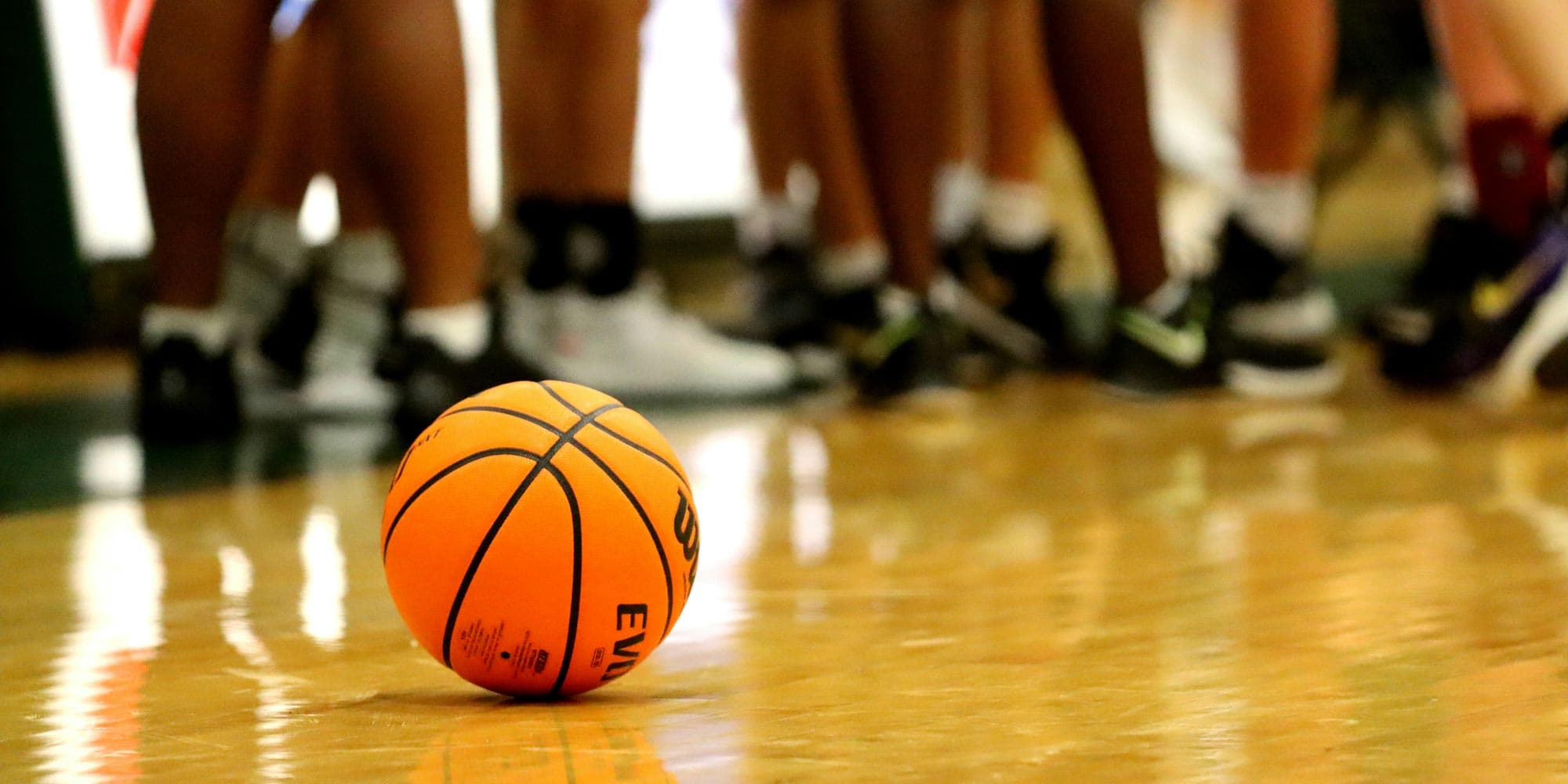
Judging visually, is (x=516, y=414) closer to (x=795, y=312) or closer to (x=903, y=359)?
(x=903, y=359)

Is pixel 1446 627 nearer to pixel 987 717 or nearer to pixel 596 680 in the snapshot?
pixel 987 717

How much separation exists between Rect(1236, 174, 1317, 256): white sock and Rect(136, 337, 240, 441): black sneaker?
188cm

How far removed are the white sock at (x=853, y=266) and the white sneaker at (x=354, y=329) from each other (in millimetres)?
837

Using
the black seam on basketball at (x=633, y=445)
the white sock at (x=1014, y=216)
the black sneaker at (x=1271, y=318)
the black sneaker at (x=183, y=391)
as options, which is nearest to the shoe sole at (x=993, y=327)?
the white sock at (x=1014, y=216)

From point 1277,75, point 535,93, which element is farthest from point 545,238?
point 1277,75

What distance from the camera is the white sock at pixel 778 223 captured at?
3682 mm

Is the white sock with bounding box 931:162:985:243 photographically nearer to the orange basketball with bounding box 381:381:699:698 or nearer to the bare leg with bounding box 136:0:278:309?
the bare leg with bounding box 136:0:278:309

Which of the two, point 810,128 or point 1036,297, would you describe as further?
point 1036,297

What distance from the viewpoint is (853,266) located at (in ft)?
10.9

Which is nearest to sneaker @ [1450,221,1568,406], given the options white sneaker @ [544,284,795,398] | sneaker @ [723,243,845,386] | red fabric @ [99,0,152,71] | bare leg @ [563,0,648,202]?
sneaker @ [723,243,845,386]

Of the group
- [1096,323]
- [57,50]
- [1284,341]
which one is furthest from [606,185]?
[57,50]

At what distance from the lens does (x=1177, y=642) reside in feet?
4.11

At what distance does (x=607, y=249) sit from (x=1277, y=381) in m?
1.25

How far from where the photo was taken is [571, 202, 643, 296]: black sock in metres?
2.89
